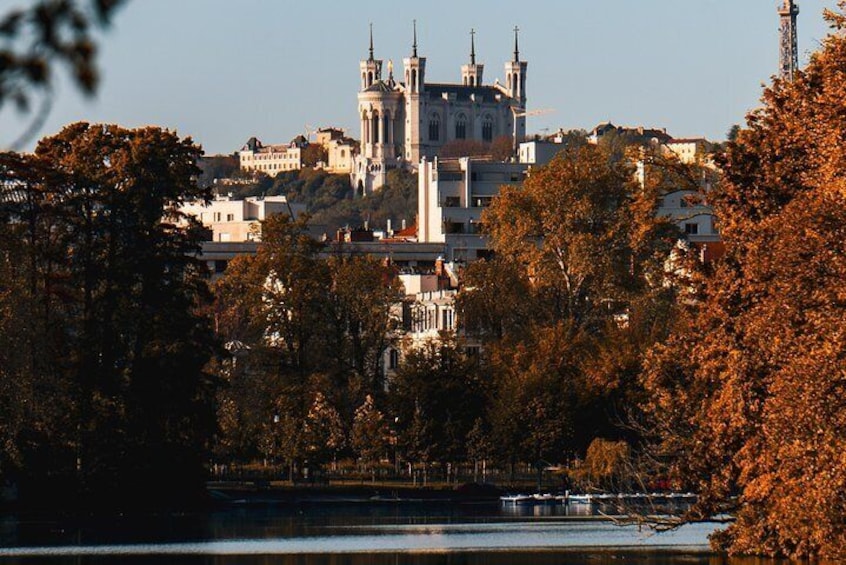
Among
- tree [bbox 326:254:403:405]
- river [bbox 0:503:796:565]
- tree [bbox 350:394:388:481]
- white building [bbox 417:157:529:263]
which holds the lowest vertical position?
river [bbox 0:503:796:565]

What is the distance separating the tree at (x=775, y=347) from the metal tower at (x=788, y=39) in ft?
364

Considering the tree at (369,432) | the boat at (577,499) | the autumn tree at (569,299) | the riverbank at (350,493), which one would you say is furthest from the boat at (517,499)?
the tree at (369,432)

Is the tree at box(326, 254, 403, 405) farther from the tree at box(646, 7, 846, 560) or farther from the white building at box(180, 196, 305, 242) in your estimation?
the white building at box(180, 196, 305, 242)

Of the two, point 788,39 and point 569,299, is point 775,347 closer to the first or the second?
point 569,299

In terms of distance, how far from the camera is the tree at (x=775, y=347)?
1294 inches

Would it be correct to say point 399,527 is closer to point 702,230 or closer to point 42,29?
point 42,29

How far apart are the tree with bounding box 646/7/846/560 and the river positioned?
3.18 metres

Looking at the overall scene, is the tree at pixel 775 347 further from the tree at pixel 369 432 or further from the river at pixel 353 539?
the tree at pixel 369 432

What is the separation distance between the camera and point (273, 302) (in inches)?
3351

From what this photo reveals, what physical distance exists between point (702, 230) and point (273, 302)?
76772 millimetres

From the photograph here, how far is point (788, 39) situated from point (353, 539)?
10817 centimetres

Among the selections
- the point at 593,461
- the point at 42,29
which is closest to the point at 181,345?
the point at 593,461

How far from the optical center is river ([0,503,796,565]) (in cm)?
4503

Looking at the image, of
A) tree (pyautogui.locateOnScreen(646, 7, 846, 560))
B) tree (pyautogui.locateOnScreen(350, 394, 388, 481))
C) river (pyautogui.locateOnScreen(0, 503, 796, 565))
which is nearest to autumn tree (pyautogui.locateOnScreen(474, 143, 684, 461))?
tree (pyautogui.locateOnScreen(350, 394, 388, 481))
